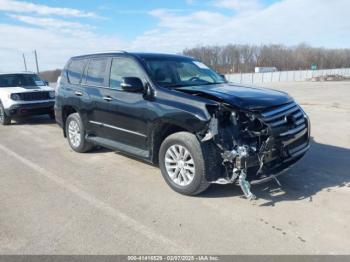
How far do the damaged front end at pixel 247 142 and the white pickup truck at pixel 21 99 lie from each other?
8.30 metres

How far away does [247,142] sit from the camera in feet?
14.1

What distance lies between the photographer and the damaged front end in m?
4.19

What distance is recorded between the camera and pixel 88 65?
257 inches

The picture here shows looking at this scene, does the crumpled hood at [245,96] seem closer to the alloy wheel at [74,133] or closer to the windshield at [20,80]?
the alloy wheel at [74,133]

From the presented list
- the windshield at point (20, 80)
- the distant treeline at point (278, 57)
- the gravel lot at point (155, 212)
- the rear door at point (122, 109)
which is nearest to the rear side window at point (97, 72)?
the rear door at point (122, 109)

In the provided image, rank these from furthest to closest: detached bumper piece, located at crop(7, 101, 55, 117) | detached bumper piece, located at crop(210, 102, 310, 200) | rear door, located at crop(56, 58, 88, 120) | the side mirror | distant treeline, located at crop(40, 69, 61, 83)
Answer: distant treeline, located at crop(40, 69, 61, 83) → detached bumper piece, located at crop(7, 101, 55, 117) → rear door, located at crop(56, 58, 88, 120) → the side mirror → detached bumper piece, located at crop(210, 102, 310, 200)

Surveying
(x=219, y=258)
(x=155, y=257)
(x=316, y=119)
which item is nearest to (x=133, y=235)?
(x=155, y=257)

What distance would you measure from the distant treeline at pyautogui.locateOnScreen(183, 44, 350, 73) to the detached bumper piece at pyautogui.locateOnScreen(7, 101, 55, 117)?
9740 cm

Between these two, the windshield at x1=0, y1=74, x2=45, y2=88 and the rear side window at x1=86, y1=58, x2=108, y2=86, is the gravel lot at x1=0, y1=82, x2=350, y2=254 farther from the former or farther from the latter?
the windshield at x1=0, y1=74, x2=45, y2=88

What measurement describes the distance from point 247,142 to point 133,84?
6.05 ft

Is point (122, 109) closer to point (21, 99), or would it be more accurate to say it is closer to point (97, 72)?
point (97, 72)

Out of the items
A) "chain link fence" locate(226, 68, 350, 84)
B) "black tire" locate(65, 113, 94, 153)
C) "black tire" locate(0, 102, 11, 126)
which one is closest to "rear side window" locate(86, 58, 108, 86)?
"black tire" locate(65, 113, 94, 153)

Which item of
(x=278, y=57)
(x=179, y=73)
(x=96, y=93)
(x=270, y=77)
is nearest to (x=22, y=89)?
(x=96, y=93)

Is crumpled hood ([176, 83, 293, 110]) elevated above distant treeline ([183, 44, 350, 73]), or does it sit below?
above
